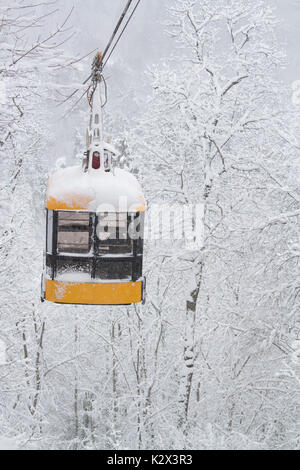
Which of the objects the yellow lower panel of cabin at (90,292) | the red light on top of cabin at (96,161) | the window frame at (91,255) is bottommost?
the yellow lower panel of cabin at (90,292)

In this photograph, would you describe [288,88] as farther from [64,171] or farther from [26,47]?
[26,47]

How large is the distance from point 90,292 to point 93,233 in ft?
2.37

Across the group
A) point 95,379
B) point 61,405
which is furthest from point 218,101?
point 61,405

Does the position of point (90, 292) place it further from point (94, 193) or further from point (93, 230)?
point (94, 193)

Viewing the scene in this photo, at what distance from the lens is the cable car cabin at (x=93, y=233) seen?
208 inches

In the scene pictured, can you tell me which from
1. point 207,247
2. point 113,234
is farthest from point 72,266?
point 207,247

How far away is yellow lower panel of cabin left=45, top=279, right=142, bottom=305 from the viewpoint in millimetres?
5426

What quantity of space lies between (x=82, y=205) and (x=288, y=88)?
24.4 feet

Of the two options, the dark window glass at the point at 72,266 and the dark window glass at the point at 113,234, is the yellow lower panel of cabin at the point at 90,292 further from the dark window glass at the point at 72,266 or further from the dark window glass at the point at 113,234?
the dark window glass at the point at 113,234

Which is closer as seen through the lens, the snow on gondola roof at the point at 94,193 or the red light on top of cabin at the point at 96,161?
the snow on gondola roof at the point at 94,193

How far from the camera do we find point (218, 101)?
1005cm

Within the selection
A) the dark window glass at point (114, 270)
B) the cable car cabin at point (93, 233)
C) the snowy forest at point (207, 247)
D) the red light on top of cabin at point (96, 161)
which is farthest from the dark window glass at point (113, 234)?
the snowy forest at point (207, 247)
